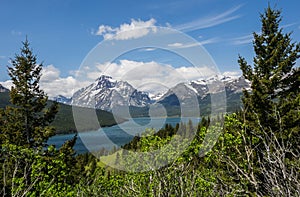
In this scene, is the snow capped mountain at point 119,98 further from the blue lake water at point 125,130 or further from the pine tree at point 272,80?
the pine tree at point 272,80

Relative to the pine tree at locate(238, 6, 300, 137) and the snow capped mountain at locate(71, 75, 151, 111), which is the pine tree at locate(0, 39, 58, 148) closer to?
the snow capped mountain at locate(71, 75, 151, 111)

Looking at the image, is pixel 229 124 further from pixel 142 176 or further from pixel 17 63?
pixel 17 63

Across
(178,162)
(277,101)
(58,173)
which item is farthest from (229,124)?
(277,101)

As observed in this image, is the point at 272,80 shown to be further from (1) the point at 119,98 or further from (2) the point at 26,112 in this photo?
(2) the point at 26,112

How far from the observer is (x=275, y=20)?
65.4 ft

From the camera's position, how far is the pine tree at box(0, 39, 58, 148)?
63.4 ft

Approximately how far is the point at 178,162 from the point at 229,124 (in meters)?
3.86

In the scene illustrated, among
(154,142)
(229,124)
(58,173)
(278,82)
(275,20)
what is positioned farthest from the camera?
(275,20)

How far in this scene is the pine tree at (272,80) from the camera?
17.3 meters

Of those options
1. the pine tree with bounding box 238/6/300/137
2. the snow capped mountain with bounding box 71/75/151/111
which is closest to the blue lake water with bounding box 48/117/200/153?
the snow capped mountain with bounding box 71/75/151/111

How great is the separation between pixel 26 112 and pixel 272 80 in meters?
15.8

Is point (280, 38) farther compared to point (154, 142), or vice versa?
point (280, 38)

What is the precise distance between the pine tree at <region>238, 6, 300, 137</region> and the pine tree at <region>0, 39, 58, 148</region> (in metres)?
13.3

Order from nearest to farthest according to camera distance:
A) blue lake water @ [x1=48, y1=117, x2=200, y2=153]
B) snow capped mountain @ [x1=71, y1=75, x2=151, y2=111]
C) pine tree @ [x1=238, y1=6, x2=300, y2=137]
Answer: snow capped mountain @ [x1=71, y1=75, x2=151, y2=111] < blue lake water @ [x1=48, y1=117, x2=200, y2=153] < pine tree @ [x1=238, y1=6, x2=300, y2=137]
